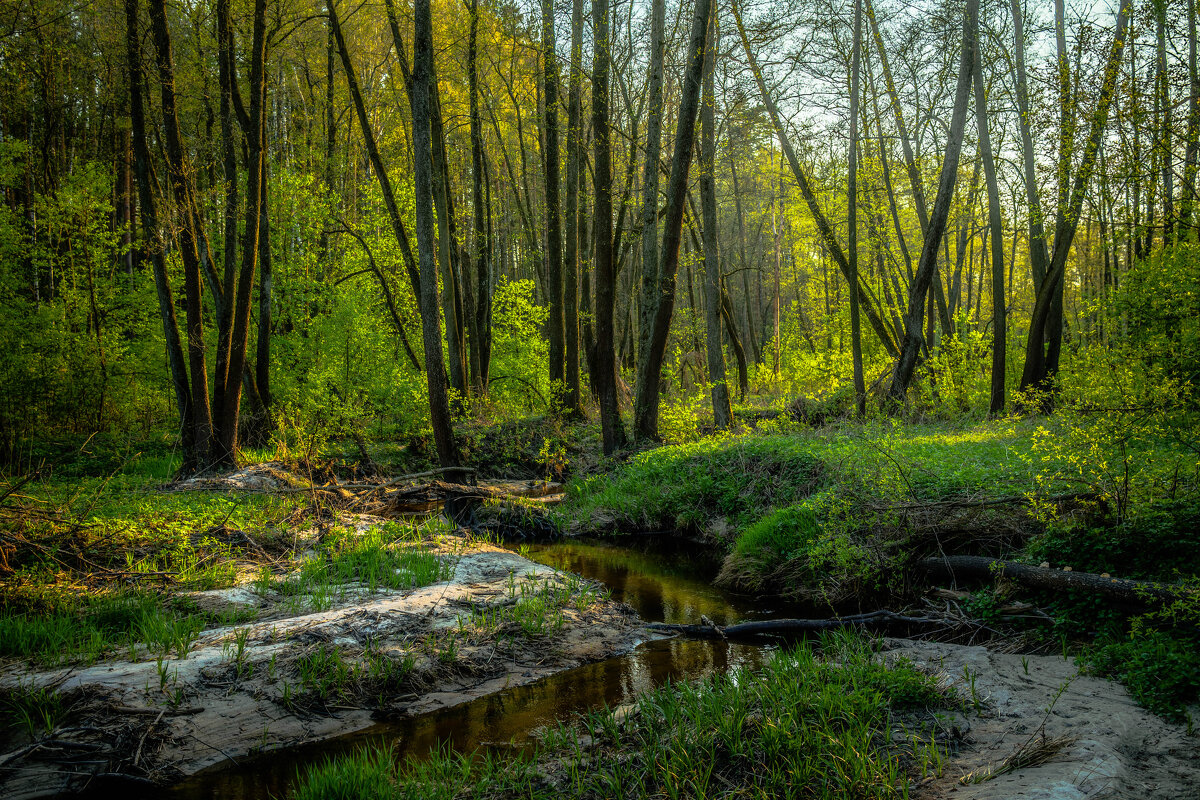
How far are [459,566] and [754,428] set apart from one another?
8895mm

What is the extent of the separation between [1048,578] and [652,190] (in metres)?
10.3

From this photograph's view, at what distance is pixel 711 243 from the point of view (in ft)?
45.4

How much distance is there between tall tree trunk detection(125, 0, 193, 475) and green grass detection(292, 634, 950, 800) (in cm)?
1001

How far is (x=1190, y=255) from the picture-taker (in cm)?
562

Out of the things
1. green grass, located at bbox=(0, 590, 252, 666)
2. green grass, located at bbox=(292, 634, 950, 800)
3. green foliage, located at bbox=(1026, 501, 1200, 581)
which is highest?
green foliage, located at bbox=(1026, 501, 1200, 581)

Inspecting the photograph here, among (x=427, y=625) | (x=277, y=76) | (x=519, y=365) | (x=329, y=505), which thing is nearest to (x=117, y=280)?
(x=277, y=76)

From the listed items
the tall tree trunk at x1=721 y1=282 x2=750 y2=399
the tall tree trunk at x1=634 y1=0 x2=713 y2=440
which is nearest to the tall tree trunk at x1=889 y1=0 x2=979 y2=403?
the tall tree trunk at x1=634 y1=0 x2=713 y2=440

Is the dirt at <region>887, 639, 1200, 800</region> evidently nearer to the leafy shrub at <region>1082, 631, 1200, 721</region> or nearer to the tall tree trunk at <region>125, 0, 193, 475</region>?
the leafy shrub at <region>1082, 631, 1200, 721</region>

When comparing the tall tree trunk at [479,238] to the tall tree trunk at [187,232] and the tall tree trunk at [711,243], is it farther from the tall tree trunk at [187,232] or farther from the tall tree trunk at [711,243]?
the tall tree trunk at [187,232]

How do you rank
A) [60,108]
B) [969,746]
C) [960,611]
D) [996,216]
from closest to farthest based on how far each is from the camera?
1. [969,746]
2. [960,611]
3. [996,216]
4. [60,108]

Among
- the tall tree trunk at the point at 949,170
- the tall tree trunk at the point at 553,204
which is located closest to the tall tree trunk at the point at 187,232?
the tall tree trunk at the point at 553,204

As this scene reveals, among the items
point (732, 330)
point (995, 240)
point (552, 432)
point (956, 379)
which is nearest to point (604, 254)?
point (552, 432)

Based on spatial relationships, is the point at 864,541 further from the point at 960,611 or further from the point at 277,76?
the point at 277,76

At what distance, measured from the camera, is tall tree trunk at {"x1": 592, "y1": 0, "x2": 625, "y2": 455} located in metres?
12.9
